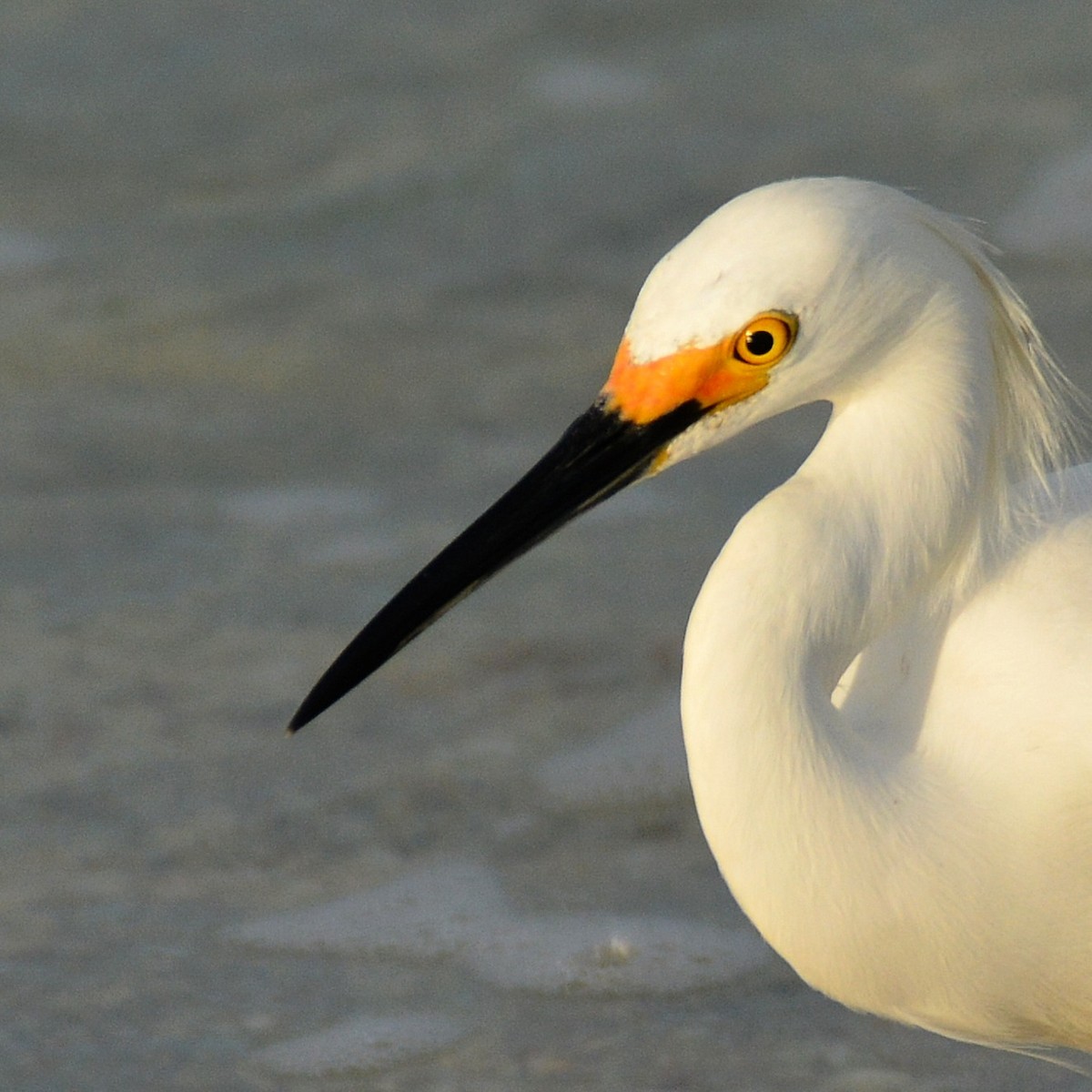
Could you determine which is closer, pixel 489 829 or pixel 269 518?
pixel 489 829

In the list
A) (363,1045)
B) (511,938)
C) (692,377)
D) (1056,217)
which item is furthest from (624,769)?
(1056,217)

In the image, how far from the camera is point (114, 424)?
5277 millimetres

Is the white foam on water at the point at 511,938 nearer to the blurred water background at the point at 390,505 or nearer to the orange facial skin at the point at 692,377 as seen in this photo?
the blurred water background at the point at 390,505

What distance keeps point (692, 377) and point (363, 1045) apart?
1439 millimetres

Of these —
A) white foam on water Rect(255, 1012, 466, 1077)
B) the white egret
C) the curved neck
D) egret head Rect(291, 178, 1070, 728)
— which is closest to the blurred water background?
white foam on water Rect(255, 1012, 466, 1077)

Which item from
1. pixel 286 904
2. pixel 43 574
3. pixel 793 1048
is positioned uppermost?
pixel 43 574

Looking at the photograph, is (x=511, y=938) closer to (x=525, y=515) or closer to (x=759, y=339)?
(x=525, y=515)

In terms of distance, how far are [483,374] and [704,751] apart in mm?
2989

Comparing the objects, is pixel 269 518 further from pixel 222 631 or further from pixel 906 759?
pixel 906 759

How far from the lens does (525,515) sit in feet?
8.59

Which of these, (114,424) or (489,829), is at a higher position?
(114,424)

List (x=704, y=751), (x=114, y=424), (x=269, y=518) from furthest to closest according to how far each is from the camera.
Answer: (x=114, y=424) → (x=269, y=518) → (x=704, y=751)

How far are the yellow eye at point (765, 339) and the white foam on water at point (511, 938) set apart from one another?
139cm

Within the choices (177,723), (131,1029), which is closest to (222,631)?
(177,723)
